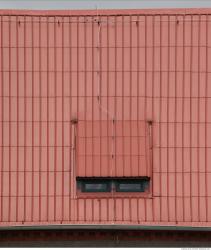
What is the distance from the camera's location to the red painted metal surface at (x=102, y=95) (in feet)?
60.0

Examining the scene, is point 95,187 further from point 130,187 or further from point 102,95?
point 102,95

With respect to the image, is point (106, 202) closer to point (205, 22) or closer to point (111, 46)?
point (111, 46)

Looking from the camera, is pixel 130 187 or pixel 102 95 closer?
pixel 130 187

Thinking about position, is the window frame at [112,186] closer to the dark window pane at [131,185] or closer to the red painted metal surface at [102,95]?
the dark window pane at [131,185]

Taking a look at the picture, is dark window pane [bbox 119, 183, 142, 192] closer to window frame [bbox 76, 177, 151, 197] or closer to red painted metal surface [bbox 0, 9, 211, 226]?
window frame [bbox 76, 177, 151, 197]

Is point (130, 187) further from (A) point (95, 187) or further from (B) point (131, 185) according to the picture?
(A) point (95, 187)

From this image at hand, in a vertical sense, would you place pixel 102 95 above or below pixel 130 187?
above

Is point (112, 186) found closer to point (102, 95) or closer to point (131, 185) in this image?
point (131, 185)

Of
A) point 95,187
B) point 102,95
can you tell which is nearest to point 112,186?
point 95,187

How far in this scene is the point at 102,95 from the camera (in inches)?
732

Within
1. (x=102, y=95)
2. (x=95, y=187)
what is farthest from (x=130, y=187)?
(x=102, y=95)

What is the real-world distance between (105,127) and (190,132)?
10.6 ft

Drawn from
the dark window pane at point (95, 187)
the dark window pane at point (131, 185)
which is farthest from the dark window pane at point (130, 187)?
the dark window pane at point (95, 187)

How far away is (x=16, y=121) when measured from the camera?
18484 mm
